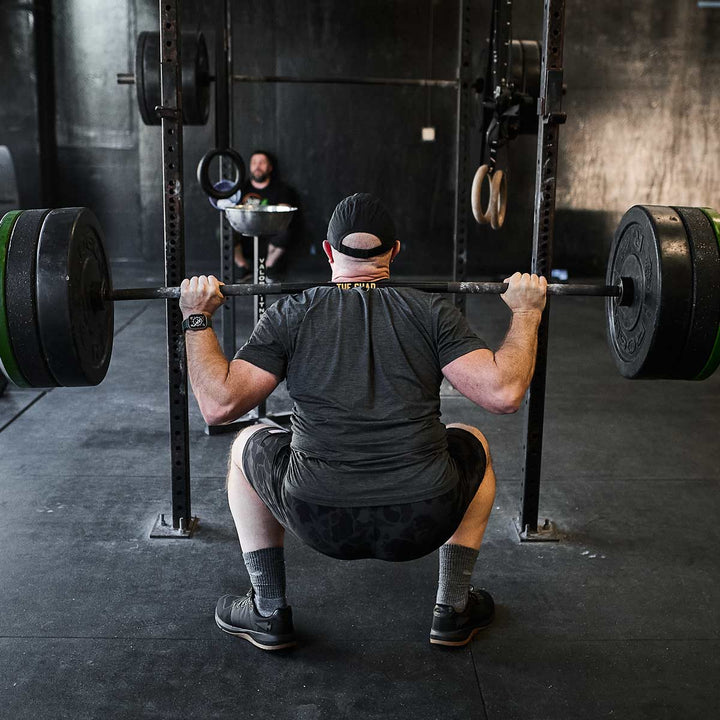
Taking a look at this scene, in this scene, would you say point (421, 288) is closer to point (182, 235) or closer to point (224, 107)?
point (182, 235)

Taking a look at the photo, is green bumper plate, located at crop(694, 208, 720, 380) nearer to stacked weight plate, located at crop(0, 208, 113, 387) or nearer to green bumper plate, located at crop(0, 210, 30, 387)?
stacked weight plate, located at crop(0, 208, 113, 387)

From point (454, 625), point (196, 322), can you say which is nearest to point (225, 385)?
point (196, 322)

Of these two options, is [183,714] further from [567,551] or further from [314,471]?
[567,551]

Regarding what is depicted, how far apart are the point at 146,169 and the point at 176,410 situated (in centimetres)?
554

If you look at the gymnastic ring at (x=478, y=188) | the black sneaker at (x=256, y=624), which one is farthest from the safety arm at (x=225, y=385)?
the gymnastic ring at (x=478, y=188)

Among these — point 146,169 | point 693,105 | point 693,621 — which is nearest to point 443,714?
point 693,621

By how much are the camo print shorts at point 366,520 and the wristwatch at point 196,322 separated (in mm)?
290

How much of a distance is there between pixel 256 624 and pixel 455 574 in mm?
456

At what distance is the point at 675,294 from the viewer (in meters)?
1.98

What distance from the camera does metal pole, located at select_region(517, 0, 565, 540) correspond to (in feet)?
7.85

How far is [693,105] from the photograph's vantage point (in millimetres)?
7809

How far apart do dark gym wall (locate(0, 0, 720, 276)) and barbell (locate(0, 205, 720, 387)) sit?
559 cm

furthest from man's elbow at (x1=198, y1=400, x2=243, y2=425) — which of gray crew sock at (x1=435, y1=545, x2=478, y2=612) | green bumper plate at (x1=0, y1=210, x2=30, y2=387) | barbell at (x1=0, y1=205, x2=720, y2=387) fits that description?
gray crew sock at (x1=435, y1=545, x2=478, y2=612)

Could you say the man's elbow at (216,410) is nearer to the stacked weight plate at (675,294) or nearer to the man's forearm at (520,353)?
the man's forearm at (520,353)
